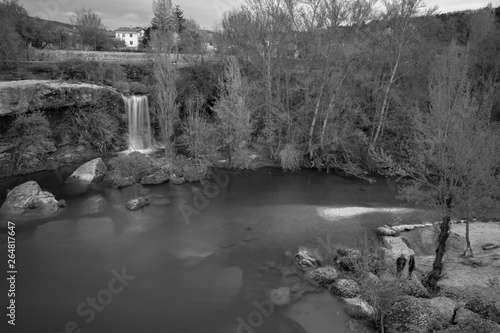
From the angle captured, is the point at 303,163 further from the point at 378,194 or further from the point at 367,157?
the point at 378,194

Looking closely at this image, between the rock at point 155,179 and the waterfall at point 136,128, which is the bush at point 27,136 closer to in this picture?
the waterfall at point 136,128

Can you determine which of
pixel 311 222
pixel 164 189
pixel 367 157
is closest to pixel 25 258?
pixel 164 189

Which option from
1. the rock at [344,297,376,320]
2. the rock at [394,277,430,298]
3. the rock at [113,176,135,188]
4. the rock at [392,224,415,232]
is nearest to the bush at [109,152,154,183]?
the rock at [113,176,135,188]

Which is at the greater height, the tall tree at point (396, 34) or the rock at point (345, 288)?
the tall tree at point (396, 34)

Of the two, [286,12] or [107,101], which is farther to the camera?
[107,101]

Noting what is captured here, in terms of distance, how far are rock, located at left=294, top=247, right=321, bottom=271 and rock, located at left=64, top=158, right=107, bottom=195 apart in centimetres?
1491

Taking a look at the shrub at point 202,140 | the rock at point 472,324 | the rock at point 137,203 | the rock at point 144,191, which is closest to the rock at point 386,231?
the rock at point 472,324

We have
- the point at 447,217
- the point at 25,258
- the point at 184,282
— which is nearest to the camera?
the point at 447,217

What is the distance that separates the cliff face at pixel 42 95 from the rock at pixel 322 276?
920 inches

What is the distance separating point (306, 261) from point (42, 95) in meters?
23.3

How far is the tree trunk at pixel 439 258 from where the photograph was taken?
40.4 feet

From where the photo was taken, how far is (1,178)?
2322 centimetres

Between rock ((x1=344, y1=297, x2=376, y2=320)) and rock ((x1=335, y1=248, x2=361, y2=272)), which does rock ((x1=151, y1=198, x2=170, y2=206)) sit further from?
rock ((x1=344, y1=297, x2=376, y2=320))

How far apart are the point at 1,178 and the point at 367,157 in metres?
27.3
